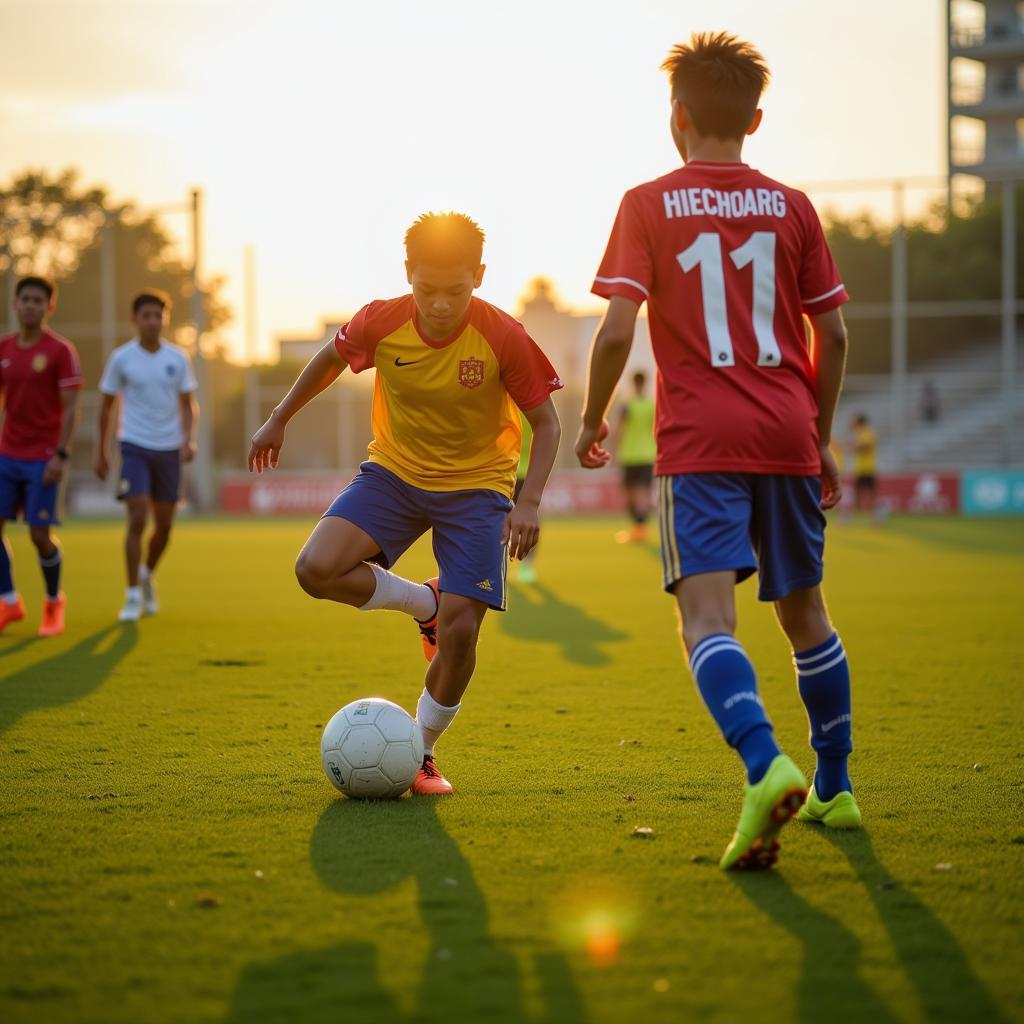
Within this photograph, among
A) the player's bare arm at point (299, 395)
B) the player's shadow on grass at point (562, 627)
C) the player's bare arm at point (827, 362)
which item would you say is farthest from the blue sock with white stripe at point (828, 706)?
the player's shadow on grass at point (562, 627)

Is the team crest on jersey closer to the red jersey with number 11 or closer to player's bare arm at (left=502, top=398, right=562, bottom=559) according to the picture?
player's bare arm at (left=502, top=398, right=562, bottom=559)

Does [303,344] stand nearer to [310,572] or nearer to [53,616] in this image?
[53,616]

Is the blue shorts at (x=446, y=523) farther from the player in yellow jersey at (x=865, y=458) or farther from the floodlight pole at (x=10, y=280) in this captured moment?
the floodlight pole at (x=10, y=280)

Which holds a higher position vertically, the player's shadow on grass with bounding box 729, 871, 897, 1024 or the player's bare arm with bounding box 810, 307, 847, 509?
the player's bare arm with bounding box 810, 307, 847, 509

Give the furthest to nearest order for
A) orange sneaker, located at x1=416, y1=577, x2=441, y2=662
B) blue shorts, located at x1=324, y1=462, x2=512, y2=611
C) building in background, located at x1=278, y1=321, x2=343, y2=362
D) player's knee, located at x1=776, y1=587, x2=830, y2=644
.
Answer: building in background, located at x1=278, y1=321, x2=343, y2=362 < orange sneaker, located at x1=416, y1=577, x2=441, y2=662 < blue shorts, located at x1=324, y1=462, x2=512, y2=611 < player's knee, located at x1=776, y1=587, x2=830, y2=644

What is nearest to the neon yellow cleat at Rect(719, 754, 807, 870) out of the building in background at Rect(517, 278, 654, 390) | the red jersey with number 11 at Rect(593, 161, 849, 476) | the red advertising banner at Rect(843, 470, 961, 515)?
the red jersey with number 11 at Rect(593, 161, 849, 476)

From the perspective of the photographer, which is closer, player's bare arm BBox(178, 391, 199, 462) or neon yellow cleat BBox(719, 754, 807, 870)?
neon yellow cleat BBox(719, 754, 807, 870)

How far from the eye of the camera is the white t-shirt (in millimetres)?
9914

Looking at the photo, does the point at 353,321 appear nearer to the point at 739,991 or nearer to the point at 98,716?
the point at 98,716

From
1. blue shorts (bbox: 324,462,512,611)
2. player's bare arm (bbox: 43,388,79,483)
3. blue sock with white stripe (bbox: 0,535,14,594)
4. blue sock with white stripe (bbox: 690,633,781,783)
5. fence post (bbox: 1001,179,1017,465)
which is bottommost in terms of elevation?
blue sock with white stripe (bbox: 0,535,14,594)

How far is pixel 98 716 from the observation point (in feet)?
A: 20.3

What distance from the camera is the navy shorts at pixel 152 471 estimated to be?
9844mm

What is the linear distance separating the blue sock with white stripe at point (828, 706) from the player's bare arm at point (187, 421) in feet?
22.4

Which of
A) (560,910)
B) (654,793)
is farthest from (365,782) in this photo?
(560,910)
